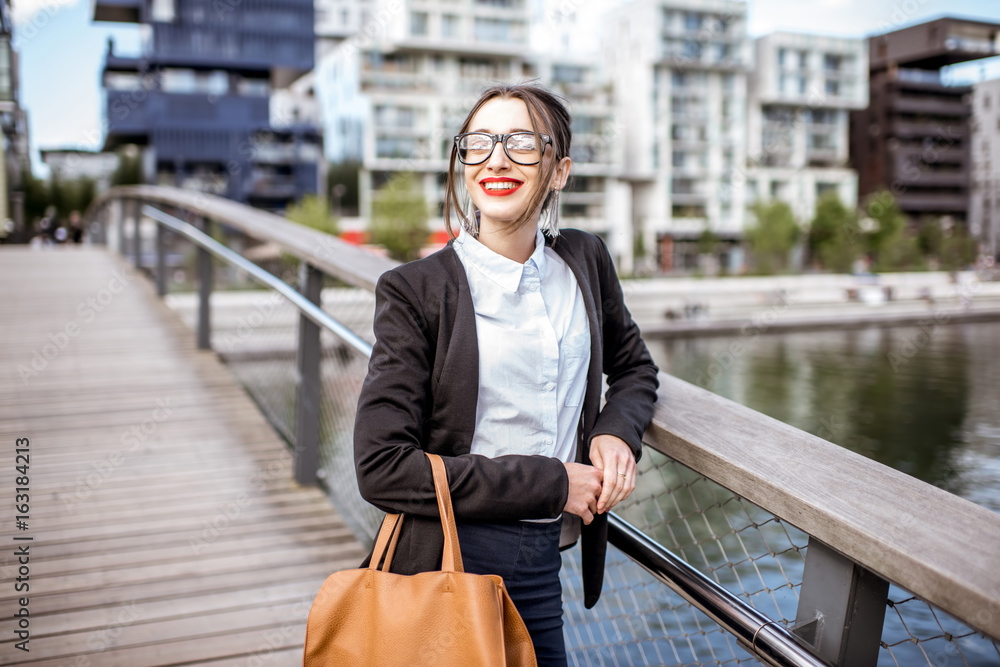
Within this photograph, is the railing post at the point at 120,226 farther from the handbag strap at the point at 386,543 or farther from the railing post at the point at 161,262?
the handbag strap at the point at 386,543

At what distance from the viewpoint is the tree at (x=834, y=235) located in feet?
155

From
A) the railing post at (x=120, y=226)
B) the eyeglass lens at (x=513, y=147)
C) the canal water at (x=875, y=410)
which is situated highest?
the railing post at (x=120, y=226)

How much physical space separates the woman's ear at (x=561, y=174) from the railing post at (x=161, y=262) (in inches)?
228

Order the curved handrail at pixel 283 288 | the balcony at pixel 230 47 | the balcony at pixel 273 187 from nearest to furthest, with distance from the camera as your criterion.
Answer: the curved handrail at pixel 283 288 → the balcony at pixel 230 47 → the balcony at pixel 273 187

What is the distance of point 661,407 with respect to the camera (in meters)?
1.43

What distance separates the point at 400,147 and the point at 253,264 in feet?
127

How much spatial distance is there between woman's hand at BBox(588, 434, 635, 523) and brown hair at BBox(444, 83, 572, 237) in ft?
1.19

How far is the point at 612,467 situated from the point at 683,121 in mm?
49989

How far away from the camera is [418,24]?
43.9 meters

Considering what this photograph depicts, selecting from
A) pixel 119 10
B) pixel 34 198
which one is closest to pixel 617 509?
pixel 119 10

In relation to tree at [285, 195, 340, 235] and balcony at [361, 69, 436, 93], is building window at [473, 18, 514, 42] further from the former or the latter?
tree at [285, 195, 340, 235]

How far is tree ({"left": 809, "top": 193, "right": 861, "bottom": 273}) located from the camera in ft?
155

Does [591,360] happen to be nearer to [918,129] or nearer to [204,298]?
[204,298]

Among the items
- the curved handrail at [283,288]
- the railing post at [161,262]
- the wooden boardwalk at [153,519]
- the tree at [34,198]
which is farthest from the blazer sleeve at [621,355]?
the tree at [34,198]
